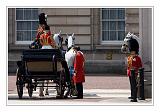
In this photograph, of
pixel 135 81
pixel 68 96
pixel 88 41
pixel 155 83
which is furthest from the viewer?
pixel 88 41

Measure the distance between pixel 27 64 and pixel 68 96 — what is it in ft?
5.36

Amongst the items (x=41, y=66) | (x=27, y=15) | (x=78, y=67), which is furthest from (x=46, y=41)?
(x=27, y=15)

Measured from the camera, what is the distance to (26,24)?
3259cm

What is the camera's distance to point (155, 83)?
12.9 m

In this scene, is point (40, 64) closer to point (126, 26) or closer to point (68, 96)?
point (68, 96)

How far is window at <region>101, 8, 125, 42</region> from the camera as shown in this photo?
105 ft

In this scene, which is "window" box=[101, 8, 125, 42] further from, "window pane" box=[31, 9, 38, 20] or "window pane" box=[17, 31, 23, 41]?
"window pane" box=[17, 31, 23, 41]

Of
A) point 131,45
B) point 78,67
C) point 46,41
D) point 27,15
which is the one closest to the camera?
point 131,45

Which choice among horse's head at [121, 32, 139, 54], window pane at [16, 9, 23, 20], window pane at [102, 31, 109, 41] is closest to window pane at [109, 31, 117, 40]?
window pane at [102, 31, 109, 41]

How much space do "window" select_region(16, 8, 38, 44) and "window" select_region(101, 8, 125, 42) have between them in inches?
117

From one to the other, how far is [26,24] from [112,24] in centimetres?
378

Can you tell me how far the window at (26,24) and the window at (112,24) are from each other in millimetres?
2969

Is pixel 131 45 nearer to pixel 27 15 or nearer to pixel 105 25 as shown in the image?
pixel 105 25
